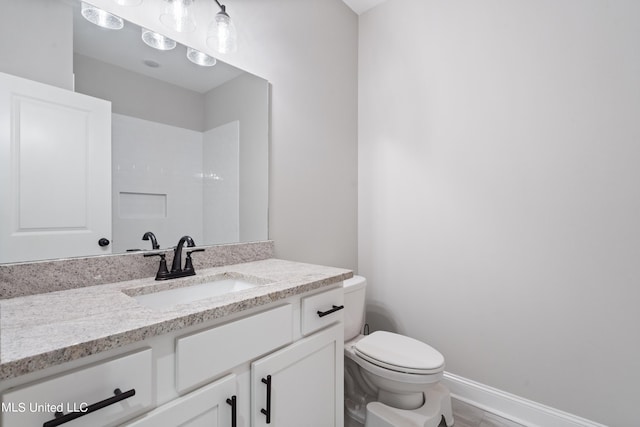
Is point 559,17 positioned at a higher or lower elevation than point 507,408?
higher

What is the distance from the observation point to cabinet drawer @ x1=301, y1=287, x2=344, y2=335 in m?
1.03

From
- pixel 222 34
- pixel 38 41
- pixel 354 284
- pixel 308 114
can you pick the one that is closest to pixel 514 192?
pixel 354 284

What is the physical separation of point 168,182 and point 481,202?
5.43ft

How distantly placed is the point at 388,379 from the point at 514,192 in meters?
1.19

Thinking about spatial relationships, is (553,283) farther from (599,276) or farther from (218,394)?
(218,394)

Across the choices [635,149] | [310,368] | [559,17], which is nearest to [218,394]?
[310,368]

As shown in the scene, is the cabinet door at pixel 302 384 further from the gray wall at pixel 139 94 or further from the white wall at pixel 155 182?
the gray wall at pixel 139 94

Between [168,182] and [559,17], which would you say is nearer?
[168,182]

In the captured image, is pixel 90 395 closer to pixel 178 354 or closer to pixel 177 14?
pixel 178 354

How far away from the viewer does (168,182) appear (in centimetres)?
122

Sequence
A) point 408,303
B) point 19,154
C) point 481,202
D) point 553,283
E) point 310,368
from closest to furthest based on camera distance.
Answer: point 19,154 → point 310,368 → point 553,283 → point 481,202 → point 408,303

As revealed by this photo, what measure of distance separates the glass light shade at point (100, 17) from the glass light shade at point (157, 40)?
0.27ft

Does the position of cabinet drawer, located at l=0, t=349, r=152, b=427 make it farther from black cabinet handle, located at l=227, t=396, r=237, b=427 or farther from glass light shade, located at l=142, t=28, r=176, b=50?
glass light shade, located at l=142, t=28, r=176, b=50

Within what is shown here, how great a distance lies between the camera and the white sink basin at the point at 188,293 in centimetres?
100
